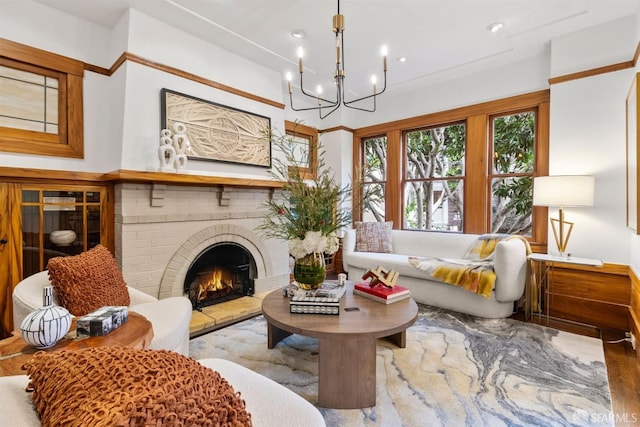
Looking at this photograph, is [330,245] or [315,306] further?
[330,245]

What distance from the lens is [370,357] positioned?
168 centimetres

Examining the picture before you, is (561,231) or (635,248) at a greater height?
(561,231)

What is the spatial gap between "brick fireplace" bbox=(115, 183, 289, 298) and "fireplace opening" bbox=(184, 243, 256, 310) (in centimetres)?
2

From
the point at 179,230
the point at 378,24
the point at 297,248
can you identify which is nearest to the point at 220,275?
the point at 179,230

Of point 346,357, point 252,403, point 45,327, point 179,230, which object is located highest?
point 179,230

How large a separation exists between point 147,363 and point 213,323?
7.69ft

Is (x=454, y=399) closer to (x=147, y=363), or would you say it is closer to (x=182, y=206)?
(x=147, y=363)

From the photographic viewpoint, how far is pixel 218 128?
10.5 ft

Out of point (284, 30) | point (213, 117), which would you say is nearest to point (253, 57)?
point (284, 30)

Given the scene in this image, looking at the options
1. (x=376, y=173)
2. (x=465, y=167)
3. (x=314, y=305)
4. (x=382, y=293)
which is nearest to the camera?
(x=314, y=305)

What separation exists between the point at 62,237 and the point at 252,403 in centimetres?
261

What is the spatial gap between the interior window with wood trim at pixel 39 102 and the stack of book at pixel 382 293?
2.70m

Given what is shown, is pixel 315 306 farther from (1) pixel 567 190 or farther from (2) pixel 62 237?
(1) pixel 567 190

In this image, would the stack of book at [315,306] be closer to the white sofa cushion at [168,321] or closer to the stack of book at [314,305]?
the stack of book at [314,305]
